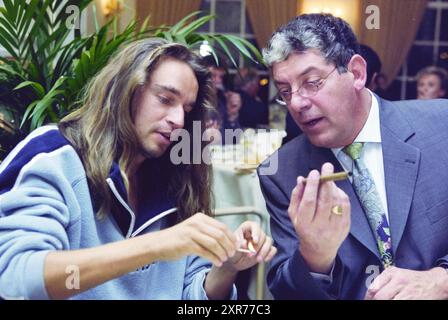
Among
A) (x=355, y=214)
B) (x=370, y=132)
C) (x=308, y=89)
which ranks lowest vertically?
(x=355, y=214)

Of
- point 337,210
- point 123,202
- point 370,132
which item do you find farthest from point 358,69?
point 123,202

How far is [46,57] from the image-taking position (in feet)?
5.41

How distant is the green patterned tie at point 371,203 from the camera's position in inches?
50.2

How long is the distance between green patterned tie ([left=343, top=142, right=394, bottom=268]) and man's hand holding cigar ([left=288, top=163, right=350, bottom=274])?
0.50 ft

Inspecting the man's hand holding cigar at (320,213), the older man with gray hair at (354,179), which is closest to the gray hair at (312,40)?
the older man with gray hair at (354,179)

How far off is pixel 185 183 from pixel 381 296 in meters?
0.43

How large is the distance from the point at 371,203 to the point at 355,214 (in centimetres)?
4

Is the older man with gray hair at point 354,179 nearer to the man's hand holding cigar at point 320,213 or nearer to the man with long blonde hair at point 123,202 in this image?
the man's hand holding cigar at point 320,213

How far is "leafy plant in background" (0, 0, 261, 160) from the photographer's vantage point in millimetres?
1544

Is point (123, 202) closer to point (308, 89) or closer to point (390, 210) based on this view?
point (308, 89)

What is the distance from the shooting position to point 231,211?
218 cm

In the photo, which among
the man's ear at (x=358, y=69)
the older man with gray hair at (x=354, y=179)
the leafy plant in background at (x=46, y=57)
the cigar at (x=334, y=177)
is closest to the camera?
the cigar at (x=334, y=177)

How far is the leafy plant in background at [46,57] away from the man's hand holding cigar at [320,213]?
0.61 m

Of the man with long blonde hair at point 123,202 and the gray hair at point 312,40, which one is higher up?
the gray hair at point 312,40
